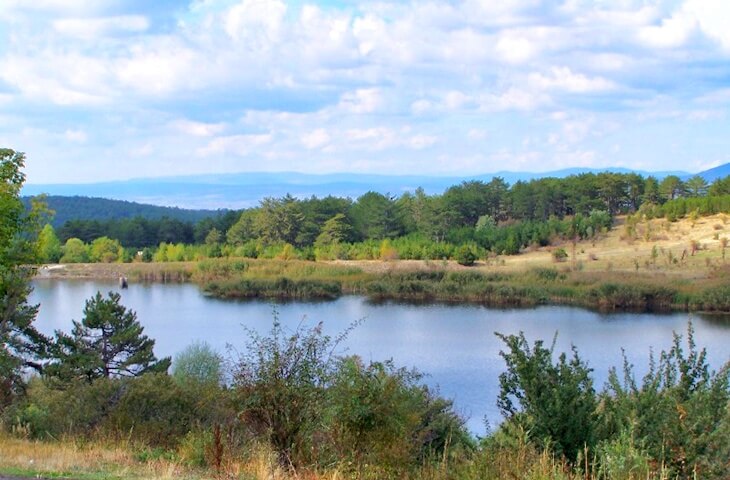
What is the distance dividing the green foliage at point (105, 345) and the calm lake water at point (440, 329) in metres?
2.78

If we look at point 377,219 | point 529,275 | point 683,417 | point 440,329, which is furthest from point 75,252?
point 683,417

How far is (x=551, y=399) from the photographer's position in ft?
25.2

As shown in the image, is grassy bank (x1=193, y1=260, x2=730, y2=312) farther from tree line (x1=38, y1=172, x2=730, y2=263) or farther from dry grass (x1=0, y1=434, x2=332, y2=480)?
dry grass (x1=0, y1=434, x2=332, y2=480)

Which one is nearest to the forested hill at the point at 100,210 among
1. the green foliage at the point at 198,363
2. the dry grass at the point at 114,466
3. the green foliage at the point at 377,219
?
the green foliage at the point at 377,219

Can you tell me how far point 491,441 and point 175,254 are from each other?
57.5 m

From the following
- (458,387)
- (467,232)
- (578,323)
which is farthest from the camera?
(467,232)

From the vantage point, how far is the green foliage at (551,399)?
754cm

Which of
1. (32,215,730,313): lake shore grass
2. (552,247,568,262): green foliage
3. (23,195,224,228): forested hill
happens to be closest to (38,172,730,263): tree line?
(32,215,730,313): lake shore grass

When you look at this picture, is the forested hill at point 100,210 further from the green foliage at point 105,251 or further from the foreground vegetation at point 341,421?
the foreground vegetation at point 341,421

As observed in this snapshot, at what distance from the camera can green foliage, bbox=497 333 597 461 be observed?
7535 millimetres

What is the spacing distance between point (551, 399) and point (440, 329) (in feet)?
78.7

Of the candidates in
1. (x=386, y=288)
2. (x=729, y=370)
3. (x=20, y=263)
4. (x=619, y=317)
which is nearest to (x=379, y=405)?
(x=729, y=370)

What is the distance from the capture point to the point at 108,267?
193ft

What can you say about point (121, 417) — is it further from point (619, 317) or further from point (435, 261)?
point (435, 261)
